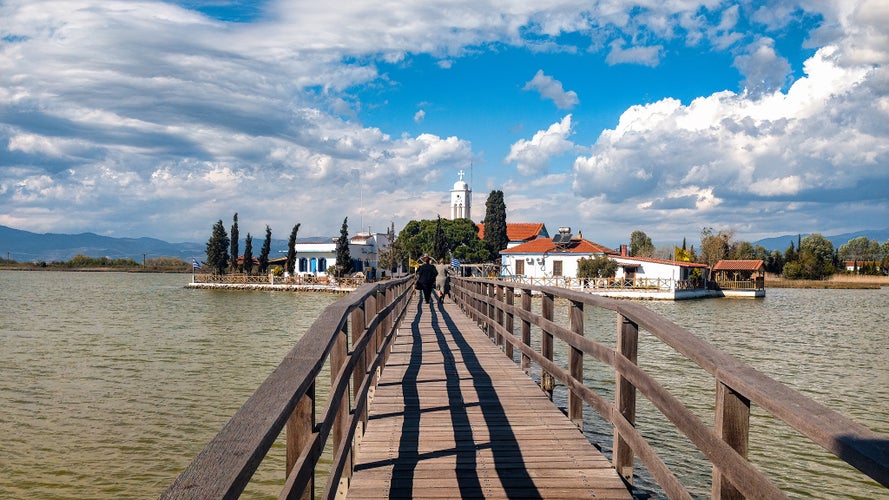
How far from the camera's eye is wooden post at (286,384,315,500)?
2.77 meters

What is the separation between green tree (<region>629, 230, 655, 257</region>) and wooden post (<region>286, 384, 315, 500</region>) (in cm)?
10534

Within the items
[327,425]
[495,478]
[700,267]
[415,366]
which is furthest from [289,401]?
[700,267]

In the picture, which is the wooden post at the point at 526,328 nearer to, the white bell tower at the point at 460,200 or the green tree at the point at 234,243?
the green tree at the point at 234,243

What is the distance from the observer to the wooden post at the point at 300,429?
2.77 meters

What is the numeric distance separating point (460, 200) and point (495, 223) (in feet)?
126

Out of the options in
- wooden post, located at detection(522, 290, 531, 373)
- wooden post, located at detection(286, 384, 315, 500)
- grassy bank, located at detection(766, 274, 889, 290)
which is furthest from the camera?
grassy bank, located at detection(766, 274, 889, 290)

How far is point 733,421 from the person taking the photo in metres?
2.84

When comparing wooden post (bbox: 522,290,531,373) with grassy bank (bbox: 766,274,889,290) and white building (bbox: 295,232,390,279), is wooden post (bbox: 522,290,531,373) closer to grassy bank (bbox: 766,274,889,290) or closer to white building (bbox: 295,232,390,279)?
white building (bbox: 295,232,390,279)

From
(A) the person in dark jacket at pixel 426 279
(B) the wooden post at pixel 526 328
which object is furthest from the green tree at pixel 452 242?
(B) the wooden post at pixel 526 328

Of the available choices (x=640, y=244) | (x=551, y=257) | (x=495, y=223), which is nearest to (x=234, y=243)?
(x=495, y=223)

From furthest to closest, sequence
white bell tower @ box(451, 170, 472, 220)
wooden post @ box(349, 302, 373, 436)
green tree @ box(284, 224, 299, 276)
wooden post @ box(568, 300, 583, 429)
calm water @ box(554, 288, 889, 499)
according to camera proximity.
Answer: white bell tower @ box(451, 170, 472, 220), green tree @ box(284, 224, 299, 276), calm water @ box(554, 288, 889, 499), wooden post @ box(568, 300, 583, 429), wooden post @ box(349, 302, 373, 436)

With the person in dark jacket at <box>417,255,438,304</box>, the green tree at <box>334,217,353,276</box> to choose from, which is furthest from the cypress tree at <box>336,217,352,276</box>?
→ the person in dark jacket at <box>417,255,438,304</box>

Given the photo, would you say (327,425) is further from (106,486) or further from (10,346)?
(10,346)

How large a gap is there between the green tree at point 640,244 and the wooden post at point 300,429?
105341 mm
